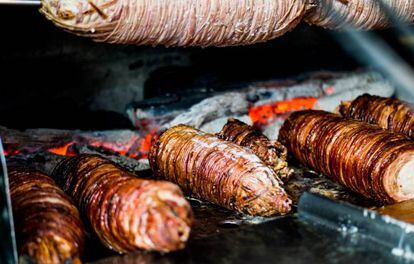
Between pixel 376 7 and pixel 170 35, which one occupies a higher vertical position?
pixel 376 7

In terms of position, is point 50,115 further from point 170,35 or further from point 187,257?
point 187,257

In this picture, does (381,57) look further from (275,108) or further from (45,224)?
(45,224)

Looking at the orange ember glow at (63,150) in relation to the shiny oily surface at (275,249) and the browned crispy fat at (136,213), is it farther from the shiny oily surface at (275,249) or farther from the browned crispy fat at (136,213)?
the shiny oily surface at (275,249)

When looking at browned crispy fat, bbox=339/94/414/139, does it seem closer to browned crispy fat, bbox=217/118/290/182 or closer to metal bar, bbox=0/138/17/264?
browned crispy fat, bbox=217/118/290/182

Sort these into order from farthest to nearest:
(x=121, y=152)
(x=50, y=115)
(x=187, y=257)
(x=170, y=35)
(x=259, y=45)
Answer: (x=259, y=45) < (x=50, y=115) < (x=121, y=152) < (x=170, y=35) < (x=187, y=257)

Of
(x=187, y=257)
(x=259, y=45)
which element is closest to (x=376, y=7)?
(x=259, y=45)

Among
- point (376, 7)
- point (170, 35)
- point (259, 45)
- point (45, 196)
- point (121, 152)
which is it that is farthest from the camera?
point (259, 45)

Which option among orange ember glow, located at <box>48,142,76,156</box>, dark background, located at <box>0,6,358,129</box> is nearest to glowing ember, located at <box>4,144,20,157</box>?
orange ember glow, located at <box>48,142,76,156</box>
